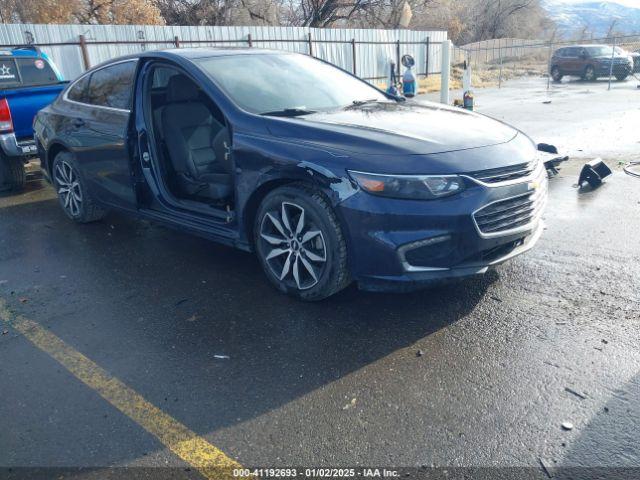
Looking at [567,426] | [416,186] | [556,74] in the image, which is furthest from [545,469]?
[556,74]

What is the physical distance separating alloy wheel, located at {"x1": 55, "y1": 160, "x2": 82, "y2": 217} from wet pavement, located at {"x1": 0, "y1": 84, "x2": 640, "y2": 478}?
1.11 metres

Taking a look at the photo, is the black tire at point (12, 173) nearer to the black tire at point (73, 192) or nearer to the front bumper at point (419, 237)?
the black tire at point (73, 192)

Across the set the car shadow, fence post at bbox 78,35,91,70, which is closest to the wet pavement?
the car shadow

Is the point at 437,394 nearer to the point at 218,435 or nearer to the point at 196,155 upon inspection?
the point at 218,435

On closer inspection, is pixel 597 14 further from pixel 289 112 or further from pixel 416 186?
pixel 416 186

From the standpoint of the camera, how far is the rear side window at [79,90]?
5840 millimetres

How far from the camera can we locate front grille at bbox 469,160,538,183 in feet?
11.5

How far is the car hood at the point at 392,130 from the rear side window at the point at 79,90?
9.27 feet

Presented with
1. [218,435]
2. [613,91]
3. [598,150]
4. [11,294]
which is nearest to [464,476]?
[218,435]

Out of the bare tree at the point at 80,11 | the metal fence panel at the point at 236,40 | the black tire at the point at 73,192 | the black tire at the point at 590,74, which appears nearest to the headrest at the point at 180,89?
the black tire at the point at 73,192

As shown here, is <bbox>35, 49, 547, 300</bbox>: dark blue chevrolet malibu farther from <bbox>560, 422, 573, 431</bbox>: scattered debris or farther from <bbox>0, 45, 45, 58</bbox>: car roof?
<bbox>0, 45, 45, 58</bbox>: car roof

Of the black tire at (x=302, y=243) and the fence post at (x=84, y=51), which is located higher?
the fence post at (x=84, y=51)

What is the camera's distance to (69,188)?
6.04 meters

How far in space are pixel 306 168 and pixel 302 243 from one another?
521mm
